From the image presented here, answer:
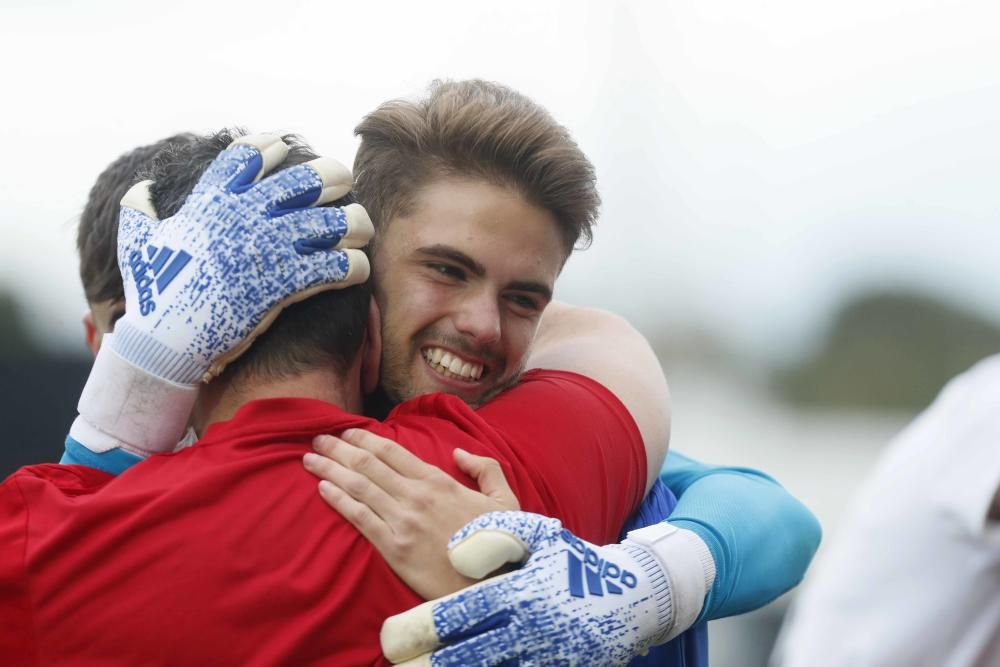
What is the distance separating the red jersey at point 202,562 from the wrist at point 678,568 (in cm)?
31

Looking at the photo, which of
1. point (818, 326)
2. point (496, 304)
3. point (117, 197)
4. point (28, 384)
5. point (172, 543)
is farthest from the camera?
point (818, 326)

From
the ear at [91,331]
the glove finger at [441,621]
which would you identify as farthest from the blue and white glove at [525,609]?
the ear at [91,331]

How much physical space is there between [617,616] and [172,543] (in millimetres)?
595

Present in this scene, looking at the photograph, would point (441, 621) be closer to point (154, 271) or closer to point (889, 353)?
point (154, 271)

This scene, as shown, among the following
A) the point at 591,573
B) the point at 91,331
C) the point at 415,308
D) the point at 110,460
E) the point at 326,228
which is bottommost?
the point at 91,331

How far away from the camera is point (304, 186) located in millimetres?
1746

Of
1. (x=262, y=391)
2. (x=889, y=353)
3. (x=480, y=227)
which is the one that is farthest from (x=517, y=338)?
(x=889, y=353)

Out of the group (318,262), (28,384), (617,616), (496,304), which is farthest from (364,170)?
(28,384)

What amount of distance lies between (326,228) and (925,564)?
1020 mm

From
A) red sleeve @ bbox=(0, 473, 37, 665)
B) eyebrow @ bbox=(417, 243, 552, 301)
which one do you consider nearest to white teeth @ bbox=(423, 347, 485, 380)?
eyebrow @ bbox=(417, 243, 552, 301)

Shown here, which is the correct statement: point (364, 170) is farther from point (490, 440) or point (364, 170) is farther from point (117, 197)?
point (490, 440)

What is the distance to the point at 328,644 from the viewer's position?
59.7 inches

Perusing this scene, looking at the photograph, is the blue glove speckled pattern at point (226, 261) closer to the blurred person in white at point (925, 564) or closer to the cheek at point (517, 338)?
the cheek at point (517, 338)

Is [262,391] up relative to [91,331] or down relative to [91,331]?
up
